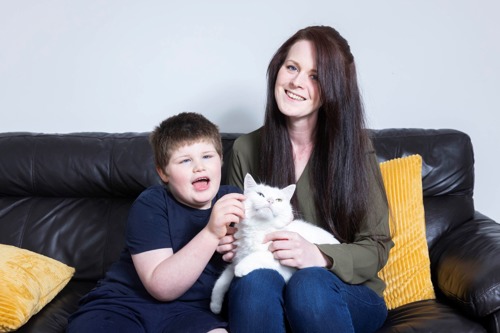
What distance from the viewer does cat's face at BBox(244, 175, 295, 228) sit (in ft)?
5.09

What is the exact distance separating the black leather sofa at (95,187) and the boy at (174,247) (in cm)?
60

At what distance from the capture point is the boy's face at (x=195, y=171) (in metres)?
1.64

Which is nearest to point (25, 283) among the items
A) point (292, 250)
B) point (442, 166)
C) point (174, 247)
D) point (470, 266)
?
point (174, 247)

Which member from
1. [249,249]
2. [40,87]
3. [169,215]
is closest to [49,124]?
[40,87]

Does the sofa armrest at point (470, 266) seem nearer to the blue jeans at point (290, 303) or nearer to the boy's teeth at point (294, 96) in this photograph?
the blue jeans at point (290, 303)

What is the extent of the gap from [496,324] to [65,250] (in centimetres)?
→ 163

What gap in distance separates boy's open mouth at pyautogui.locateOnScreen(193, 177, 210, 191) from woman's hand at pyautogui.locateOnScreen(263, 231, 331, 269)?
23 cm

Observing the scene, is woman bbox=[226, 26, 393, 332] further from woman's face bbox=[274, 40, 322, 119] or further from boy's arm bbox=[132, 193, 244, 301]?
boy's arm bbox=[132, 193, 244, 301]

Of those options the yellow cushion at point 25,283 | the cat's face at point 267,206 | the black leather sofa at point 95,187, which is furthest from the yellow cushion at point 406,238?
the yellow cushion at point 25,283

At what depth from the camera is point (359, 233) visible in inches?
72.1

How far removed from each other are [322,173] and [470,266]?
559mm

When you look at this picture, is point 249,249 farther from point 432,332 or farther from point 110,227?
point 110,227

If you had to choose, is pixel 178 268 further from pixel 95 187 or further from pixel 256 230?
pixel 95 187

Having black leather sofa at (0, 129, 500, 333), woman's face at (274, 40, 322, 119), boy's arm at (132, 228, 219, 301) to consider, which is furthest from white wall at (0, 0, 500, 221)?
boy's arm at (132, 228, 219, 301)
